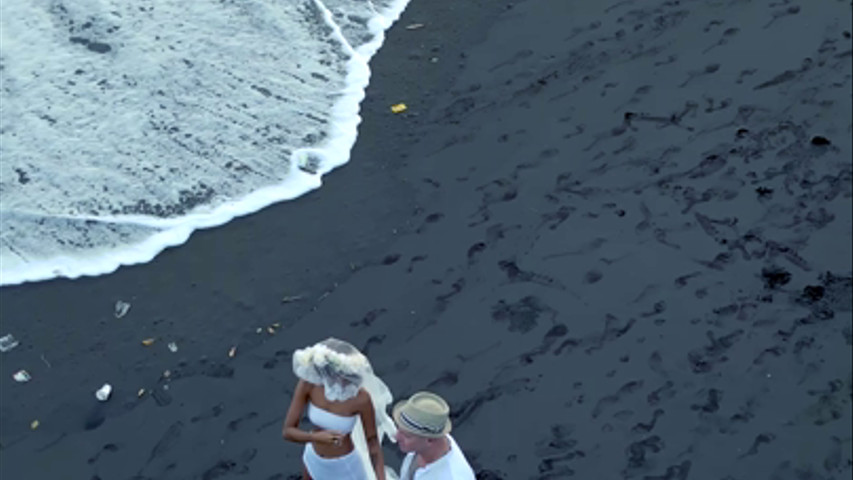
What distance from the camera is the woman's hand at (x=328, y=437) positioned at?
578 cm

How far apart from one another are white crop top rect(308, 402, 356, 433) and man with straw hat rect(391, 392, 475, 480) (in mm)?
533

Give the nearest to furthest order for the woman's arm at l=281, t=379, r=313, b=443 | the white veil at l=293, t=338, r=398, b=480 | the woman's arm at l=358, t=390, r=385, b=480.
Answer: the white veil at l=293, t=338, r=398, b=480 → the woman's arm at l=358, t=390, r=385, b=480 → the woman's arm at l=281, t=379, r=313, b=443

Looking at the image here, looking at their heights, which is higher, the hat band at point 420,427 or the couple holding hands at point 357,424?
the hat band at point 420,427

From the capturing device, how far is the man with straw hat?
5.14 meters

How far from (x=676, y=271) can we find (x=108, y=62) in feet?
21.9

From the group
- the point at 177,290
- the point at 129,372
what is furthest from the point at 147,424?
the point at 177,290

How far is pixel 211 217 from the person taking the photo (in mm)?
9477

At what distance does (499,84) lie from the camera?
1045 centimetres

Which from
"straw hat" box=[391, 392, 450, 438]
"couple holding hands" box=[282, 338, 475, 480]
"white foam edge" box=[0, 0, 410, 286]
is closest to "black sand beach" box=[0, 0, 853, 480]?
"white foam edge" box=[0, 0, 410, 286]

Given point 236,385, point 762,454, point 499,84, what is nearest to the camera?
point 762,454

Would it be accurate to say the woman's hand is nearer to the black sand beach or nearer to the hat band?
the hat band

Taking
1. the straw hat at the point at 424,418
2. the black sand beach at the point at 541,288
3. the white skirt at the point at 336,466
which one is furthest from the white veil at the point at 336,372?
the black sand beach at the point at 541,288

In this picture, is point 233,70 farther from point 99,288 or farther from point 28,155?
point 99,288

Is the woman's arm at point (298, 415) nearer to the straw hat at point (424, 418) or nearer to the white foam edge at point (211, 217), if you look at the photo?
the straw hat at point (424, 418)
